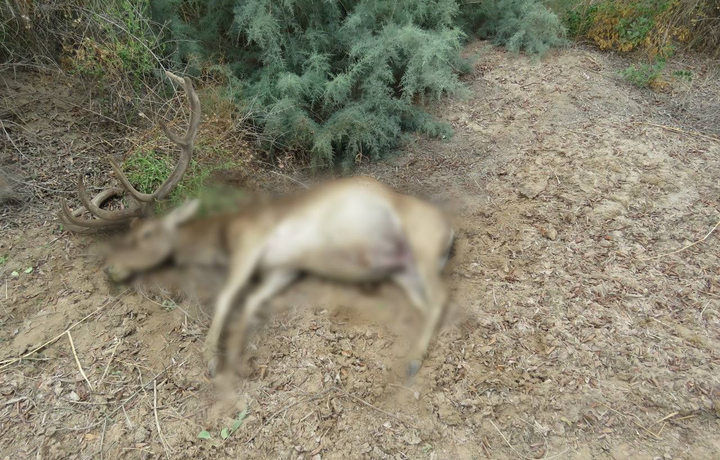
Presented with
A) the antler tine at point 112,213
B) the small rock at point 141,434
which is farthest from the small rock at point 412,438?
the antler tine at point 112,213

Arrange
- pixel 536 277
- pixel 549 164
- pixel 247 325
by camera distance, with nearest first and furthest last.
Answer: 1. pixel 247 325
2. pixel 536 277
3. pixel 549 164

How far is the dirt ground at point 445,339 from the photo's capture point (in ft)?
5.66

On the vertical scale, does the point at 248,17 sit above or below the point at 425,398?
above

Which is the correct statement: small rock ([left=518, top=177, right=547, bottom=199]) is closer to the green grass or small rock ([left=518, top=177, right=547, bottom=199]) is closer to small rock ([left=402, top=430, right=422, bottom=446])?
small rock ([left=402, top=430, right=422, bottom=446])

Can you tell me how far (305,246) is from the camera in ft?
1.06

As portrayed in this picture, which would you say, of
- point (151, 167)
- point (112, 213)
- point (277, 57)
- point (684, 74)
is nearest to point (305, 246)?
point (112, 213)

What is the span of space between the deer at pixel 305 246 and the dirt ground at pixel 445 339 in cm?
106

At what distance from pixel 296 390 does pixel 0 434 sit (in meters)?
1.22

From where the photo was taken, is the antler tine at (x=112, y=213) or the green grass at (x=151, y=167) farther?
the green grass at (x=151, y=167)

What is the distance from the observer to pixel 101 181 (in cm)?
210

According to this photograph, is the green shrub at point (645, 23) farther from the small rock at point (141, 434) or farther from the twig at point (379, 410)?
the small rock at point (141, 434)

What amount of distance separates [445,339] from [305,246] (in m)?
1.73

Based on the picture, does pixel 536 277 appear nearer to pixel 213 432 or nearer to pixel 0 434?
pixel 213 432

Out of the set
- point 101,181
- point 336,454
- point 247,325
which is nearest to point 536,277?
point 336,454
